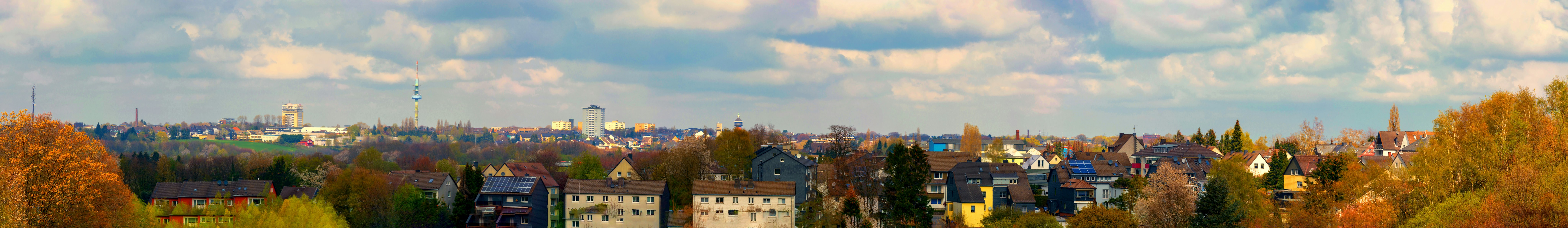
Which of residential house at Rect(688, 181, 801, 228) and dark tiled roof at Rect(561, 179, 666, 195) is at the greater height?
dark tiled roof at Rect(561, 179, 666, 195)

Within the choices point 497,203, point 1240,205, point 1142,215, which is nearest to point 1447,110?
point 1240,205

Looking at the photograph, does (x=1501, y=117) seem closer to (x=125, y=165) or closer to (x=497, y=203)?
(x=497, y=203)

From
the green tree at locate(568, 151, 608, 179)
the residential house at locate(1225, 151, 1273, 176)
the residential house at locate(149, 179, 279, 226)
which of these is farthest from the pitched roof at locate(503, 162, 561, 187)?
the residential house at locate(1225, 151, 1273, 176)

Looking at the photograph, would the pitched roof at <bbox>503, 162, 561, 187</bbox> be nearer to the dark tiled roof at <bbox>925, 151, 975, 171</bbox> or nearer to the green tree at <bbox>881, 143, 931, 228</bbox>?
the dark tiled roof at <bbox>925, 151, 975, 171</bbox>

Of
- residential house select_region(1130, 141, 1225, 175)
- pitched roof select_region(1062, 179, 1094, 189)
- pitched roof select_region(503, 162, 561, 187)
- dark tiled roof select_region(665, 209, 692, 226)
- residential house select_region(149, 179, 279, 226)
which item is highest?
residential house select_region(1130, 141, 1225, 175)

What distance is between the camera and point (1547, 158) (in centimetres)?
4212

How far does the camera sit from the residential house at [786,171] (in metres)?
77.5

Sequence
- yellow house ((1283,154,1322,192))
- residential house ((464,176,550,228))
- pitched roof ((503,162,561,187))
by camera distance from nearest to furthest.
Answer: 1. residential house ((464,176,550,228))
2. pitched roof ((503,162,561,187))
3. yellow house ((1283,154,1322,192))

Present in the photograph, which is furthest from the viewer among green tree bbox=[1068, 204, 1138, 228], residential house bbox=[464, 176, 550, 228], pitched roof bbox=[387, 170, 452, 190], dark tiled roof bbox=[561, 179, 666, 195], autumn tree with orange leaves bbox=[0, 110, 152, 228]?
pitched roof bbox=[387, 170, 452, 190]

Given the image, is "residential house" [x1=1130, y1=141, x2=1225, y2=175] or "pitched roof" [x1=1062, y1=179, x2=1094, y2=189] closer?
"pitched roof" [x1=1062, y1=179, x2=1094, y2=189]

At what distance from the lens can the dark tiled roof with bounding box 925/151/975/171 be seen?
260 ft

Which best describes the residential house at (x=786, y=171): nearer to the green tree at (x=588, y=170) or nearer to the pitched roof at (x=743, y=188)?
the pitched roof at (x=743, y=188)

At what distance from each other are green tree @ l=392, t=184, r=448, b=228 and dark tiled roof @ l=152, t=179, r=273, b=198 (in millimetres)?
18363

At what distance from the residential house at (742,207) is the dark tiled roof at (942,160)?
10.1 m
